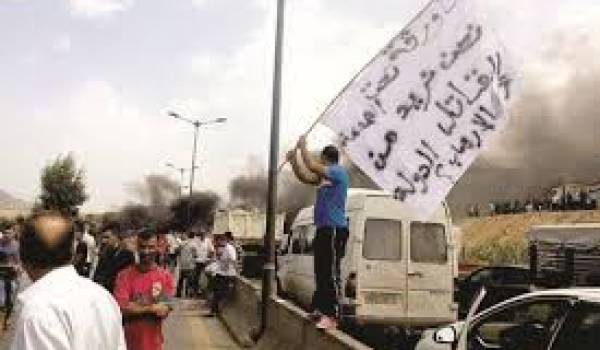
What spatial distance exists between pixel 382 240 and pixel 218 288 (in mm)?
7505

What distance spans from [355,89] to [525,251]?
53699mm

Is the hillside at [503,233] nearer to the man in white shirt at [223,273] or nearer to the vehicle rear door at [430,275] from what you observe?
the man in white shirt at [223,273]

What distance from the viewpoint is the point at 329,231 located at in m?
11.8

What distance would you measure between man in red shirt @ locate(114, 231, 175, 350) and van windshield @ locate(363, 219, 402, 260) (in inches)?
381

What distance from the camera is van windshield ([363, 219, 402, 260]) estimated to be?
18.5m

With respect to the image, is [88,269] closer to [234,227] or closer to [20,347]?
[20,347]

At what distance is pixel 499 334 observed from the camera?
8422 millimetres

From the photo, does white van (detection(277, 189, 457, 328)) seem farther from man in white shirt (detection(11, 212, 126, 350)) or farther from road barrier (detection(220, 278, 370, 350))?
man in white shirt (detection(11, 212, 126, 350))

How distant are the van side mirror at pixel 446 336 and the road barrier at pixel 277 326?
Result: 76 cm

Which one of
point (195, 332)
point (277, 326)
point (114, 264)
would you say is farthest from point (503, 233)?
point (114, 264)

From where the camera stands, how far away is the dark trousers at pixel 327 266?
11.8 m

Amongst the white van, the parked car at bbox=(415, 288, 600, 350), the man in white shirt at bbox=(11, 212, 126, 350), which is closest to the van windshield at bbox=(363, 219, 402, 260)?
the white van

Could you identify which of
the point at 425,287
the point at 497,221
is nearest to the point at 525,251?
the point at 497,221

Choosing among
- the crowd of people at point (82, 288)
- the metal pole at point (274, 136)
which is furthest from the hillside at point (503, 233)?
the crowd of people at point (82, 288)
